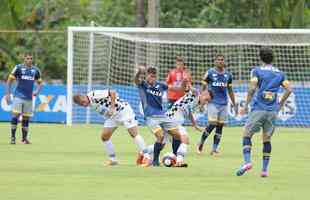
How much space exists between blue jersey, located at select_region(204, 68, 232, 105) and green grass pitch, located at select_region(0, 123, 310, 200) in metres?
1.17

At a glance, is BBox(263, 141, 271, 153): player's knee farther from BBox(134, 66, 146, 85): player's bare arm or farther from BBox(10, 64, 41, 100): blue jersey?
BBox(10, 64, 41, 100): blue jersey

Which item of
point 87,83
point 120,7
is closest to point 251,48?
point 87,83

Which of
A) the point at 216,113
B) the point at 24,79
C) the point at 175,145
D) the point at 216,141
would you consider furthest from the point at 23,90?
the point at 175,145

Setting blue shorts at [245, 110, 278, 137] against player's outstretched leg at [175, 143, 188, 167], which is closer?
blue shorts at [245, 110, 278, 137]

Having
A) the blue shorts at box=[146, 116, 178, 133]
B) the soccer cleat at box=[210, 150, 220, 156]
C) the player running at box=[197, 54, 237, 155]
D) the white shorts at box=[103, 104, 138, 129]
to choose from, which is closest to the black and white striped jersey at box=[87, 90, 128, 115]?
the white shorts at box=[103, 104, 138, 129]

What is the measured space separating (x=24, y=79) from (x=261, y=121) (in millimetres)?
9978

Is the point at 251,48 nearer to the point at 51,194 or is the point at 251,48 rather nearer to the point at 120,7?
the point at 120,7

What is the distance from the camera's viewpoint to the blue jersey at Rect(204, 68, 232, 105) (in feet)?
76.1

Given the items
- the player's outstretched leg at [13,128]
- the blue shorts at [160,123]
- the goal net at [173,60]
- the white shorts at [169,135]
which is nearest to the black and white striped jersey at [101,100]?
the blue shorts at [160,123]

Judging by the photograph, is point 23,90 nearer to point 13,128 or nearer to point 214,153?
point 13,128

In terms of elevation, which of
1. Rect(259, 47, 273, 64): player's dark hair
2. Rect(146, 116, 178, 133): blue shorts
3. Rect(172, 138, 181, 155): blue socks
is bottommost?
Rect(172, 138, 181, 155): blue socks

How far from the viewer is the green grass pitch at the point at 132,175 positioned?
14.4 m

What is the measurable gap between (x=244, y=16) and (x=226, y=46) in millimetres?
12319

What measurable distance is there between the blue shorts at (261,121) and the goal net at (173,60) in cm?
1651
